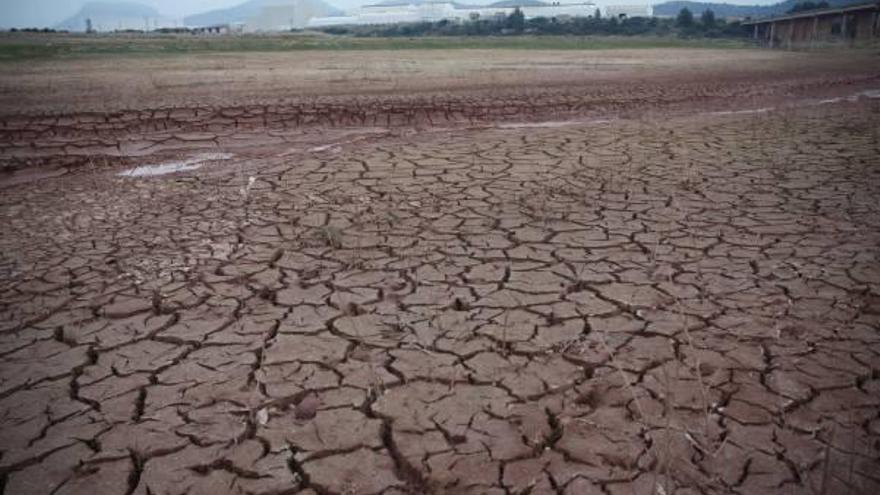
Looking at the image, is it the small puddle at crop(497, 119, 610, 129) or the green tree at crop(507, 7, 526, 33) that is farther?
the green tree at crop(507, 7, 526, 33)

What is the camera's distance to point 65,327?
2.56 meters

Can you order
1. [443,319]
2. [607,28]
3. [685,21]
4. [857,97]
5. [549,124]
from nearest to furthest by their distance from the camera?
[443,319] < [549,124] < [857,97] < [607,28] < [685,21]

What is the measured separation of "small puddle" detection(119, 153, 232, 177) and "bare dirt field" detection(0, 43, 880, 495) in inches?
2.6

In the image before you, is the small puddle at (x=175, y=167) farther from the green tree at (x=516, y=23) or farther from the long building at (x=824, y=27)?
the green tree at (x=516, y=23)

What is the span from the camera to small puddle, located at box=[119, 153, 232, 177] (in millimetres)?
5426

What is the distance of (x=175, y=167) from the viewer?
5.73m

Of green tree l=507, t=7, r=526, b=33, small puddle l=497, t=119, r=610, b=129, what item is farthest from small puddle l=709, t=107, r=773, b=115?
green tree l=507, t=7, r=526, b=33

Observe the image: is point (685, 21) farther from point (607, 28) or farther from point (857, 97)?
point (857, 97)

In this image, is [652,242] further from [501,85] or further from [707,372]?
[501,85]

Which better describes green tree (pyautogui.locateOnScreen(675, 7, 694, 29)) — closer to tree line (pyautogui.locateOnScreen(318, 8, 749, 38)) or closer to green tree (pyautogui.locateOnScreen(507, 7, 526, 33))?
tree line (pyautogui.locateOnScreen(318, 8, 749, 38))

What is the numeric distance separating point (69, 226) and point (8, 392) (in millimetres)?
2157

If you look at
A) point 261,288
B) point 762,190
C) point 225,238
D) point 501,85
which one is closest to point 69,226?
point 225,238

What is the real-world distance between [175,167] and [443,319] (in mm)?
4318

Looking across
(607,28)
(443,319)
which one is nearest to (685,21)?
(607,28)
